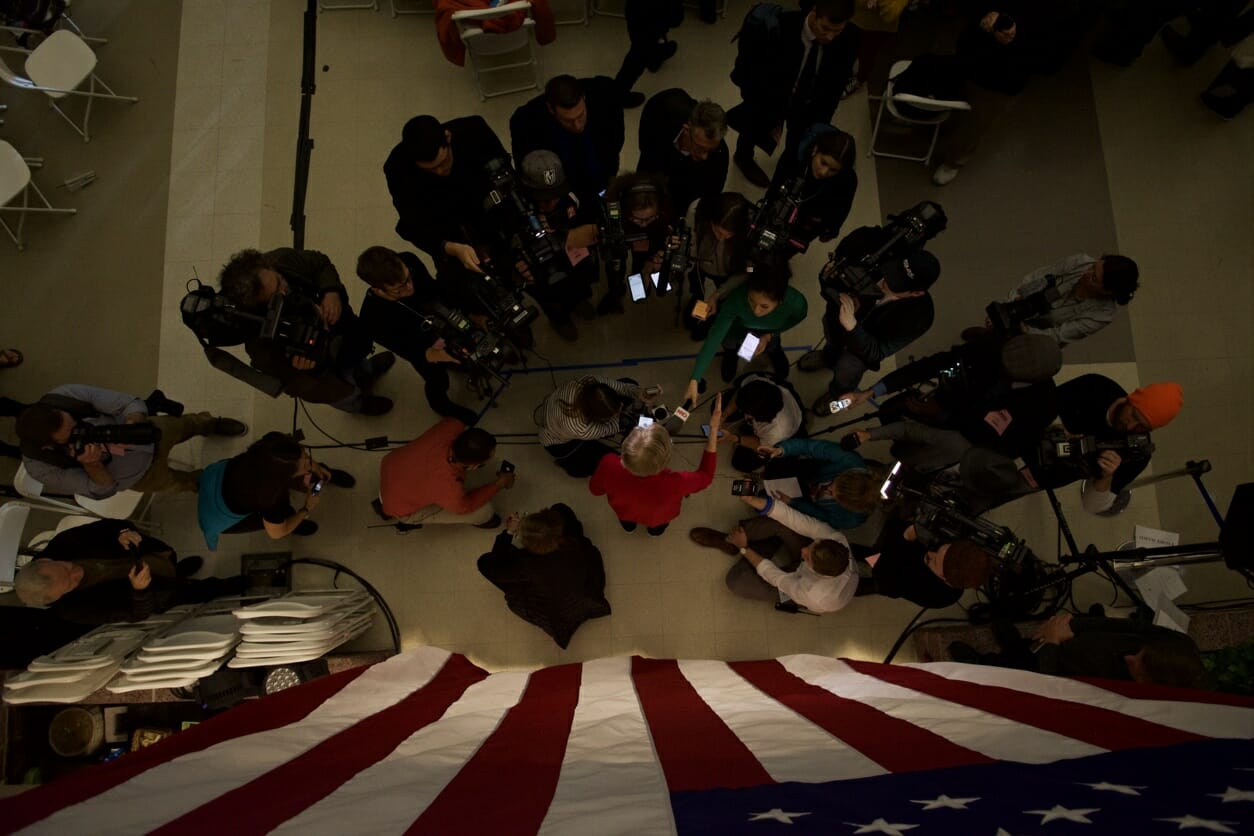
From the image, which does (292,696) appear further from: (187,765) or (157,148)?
(157,148)

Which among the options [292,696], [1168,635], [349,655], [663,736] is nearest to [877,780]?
[663,736]

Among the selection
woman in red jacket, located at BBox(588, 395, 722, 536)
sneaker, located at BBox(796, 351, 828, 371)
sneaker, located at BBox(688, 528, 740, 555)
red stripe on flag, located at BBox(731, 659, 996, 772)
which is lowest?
red stripe on flag, located at BBox(731, 659, 996, 772)

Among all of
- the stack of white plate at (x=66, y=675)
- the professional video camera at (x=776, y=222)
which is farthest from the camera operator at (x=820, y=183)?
the stack of white plate at (x=66, y=675)

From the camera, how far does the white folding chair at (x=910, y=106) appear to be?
4.43 metres

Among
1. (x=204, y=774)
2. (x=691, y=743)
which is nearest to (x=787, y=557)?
(x=691, y=743)

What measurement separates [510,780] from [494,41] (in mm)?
4580

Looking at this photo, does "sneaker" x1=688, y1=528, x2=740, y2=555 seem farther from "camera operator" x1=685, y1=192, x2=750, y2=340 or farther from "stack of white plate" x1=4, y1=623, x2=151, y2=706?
"stack of white plate" x1=4, y1=623, x2=151, y2=706

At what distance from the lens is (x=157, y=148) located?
17.4 ft

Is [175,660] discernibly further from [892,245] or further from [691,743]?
[892,245]

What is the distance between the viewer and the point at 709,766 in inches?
89.5

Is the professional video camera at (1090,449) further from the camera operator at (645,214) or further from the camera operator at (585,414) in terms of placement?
the camera operator at (645,214)

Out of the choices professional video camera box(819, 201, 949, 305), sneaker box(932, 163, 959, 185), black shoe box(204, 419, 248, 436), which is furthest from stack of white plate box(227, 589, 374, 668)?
sneaker box(932, 163, 959, 185)

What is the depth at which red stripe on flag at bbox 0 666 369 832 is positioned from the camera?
2.04 m

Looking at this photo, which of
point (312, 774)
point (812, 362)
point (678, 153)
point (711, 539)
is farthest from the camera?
point (812, 362)
